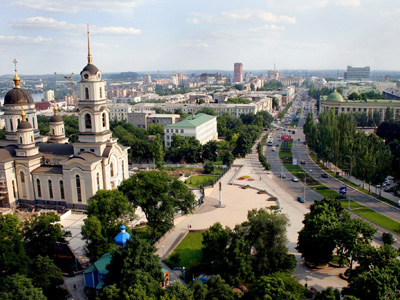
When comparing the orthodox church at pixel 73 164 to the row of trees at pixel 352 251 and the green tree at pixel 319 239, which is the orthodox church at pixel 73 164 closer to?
the green tree at pixel 319 239

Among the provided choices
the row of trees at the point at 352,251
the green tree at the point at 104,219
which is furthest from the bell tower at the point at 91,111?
the row of trees at the point at 352,251

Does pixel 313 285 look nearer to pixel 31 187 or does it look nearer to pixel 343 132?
pixel 31 187

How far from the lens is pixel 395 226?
128 feet

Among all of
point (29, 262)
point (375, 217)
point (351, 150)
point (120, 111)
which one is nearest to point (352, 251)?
point (375, 217)

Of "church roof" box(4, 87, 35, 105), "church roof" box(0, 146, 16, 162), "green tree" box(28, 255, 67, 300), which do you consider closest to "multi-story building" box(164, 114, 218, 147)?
"church roof" box(4, 87, 35, 105)

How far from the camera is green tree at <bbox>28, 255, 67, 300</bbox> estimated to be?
25.2m

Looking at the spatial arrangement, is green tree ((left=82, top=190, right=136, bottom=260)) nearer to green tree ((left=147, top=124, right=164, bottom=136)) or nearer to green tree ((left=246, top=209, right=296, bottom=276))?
green tree ((left=246, top=209, right=296, bottom=276))

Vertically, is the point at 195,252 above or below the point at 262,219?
below

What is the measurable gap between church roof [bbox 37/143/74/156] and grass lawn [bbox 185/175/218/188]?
18.5 m

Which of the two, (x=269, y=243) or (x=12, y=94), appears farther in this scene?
(x=12, y=94)

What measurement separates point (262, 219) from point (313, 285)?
6.50m

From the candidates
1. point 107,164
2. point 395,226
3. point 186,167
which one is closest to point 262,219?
point 395,226

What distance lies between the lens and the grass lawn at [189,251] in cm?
3211

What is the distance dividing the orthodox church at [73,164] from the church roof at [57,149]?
0.31 meters
